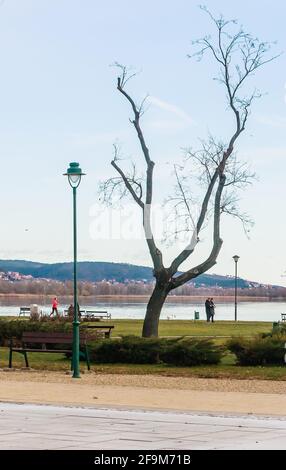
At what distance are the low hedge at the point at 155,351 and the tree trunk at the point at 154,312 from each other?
51.0ft

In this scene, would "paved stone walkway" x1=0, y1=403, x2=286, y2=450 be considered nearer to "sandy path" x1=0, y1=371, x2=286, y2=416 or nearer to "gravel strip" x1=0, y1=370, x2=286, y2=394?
"sandy path" x1=0, y1=371, x2=286, y2=416

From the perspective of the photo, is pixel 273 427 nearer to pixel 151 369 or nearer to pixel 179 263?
pixel 151 369

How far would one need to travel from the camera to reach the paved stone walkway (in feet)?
43.0

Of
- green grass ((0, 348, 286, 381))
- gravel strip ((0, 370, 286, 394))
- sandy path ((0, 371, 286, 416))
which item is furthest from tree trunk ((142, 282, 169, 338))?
sandy path ((0, 371, 286, 416))

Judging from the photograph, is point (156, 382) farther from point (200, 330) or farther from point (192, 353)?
point (200, 330)

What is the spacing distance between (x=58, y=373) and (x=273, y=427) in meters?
11.4

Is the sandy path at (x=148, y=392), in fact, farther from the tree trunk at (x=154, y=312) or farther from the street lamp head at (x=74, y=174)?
the tree trunk at (x=154, y=312)

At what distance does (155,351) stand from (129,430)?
14037 millimetres

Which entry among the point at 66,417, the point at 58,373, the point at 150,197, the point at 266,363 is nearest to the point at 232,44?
the point at 150,197

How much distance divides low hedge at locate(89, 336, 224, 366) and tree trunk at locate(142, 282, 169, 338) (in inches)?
612

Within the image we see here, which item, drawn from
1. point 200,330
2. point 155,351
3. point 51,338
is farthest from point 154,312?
point 51,338

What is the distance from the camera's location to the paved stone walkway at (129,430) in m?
13.1

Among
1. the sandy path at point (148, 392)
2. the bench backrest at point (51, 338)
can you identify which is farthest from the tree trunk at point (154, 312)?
the sandy path at point (148, 392)

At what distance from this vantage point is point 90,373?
25953 mm
